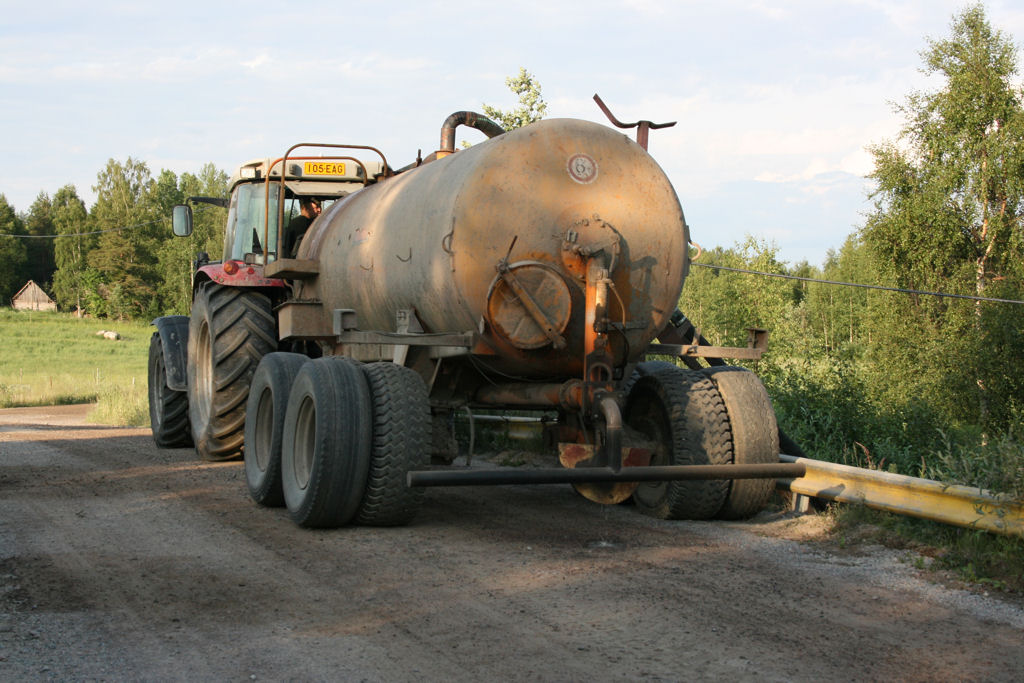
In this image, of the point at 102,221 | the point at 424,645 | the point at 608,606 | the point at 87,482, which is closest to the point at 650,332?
the point at 608,606

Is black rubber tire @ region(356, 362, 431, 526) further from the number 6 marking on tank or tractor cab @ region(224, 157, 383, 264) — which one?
tractor cab @ region(224, 157, 383, 264)

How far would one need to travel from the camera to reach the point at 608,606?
16.0 ft

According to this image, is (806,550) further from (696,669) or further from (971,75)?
(971,75)

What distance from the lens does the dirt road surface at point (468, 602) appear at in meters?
4.00

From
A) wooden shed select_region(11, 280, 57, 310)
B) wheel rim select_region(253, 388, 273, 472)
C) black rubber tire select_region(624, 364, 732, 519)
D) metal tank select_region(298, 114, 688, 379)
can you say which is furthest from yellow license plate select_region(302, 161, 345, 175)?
wooden shed select_region(11, 280, 57, 310)

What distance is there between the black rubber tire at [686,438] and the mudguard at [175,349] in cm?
631

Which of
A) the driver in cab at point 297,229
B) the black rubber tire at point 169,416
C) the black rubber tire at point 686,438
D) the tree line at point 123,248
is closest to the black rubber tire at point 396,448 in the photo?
the black rubber tire at point 686,438

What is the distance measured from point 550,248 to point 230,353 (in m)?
4.60

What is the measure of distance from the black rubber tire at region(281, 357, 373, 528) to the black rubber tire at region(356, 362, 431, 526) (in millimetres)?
67

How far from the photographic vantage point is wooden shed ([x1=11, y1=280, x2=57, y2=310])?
98375 mm

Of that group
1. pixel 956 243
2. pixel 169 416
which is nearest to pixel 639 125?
pixel 169 416

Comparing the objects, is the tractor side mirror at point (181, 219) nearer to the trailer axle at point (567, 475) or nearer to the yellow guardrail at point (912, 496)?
the trailer axle at point (567, 475)

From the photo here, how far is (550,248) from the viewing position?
6.82 m

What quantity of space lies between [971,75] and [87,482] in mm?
29477
